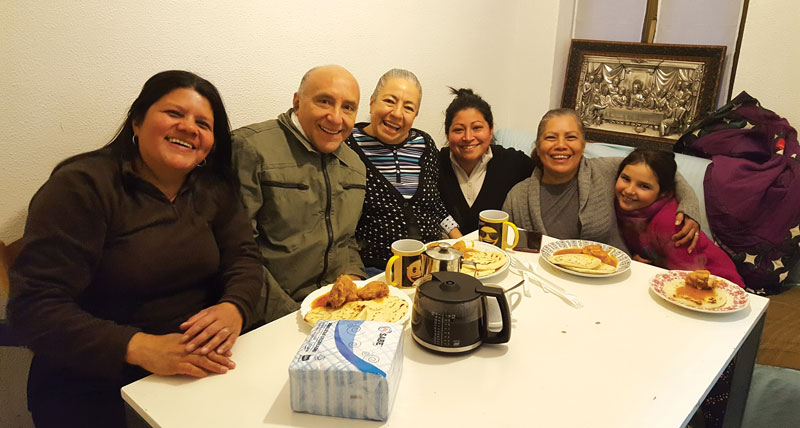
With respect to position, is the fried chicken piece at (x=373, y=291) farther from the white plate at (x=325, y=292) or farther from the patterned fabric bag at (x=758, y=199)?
the patterned fabric bag at (x=758, y=199)

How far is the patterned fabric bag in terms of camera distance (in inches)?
80.7

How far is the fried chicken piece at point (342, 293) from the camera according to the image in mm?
1202

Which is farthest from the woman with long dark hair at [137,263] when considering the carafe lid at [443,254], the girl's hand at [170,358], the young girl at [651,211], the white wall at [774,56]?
the white wall at [774,56]

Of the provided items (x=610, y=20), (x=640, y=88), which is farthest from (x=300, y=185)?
(x=610, y=20)

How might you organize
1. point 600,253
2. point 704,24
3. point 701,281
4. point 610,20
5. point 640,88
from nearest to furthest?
point 701,281 → point 600,253 → point 704,24 → point 640,88 → point 610,20

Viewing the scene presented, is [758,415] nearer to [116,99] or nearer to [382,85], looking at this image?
[382,85]

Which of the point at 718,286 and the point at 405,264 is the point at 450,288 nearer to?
the point at 405,264

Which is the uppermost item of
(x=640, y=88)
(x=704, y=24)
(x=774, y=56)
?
(x=704, y=24)

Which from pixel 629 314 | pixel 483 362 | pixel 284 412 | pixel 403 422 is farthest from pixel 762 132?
pixel 284 412

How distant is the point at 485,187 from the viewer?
2254 mm

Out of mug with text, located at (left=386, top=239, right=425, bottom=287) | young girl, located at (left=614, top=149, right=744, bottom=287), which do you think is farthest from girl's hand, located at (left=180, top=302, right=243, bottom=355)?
young girl, located at (left=614, top=149, right=744, bottom=287)

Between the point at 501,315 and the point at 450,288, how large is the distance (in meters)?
0.13

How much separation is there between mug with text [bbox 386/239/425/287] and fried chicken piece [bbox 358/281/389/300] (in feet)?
0.30

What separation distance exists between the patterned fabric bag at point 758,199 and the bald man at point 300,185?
1.58 metres
